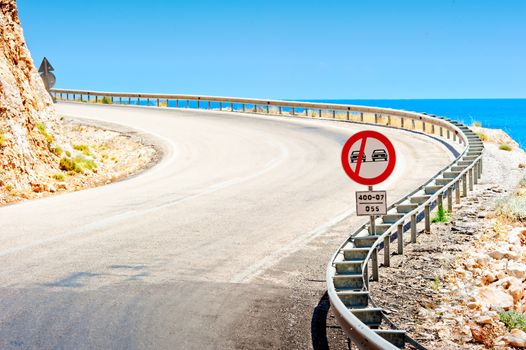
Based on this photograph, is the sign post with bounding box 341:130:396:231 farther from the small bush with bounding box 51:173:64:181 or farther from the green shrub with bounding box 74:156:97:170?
the green shrub with bounding box 74:156:97:170

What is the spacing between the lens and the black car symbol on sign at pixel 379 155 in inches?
340

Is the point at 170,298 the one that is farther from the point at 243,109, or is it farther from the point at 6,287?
the point at 243,109

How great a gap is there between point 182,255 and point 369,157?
9.37 ft

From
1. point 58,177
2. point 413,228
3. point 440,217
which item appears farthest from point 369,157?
point 58,177

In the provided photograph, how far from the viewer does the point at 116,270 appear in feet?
28.5

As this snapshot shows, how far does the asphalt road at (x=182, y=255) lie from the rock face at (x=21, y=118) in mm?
1808

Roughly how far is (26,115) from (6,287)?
11026 millimetres

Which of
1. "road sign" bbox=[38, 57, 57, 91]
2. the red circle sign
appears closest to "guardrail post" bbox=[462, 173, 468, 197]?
the red circle sign

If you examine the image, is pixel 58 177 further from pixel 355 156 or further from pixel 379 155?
pixel 379 155

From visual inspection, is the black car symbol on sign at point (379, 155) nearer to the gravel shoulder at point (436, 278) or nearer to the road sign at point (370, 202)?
the road sign at point (370, 202)

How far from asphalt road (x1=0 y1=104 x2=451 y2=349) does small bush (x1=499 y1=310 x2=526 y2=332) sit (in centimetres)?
196

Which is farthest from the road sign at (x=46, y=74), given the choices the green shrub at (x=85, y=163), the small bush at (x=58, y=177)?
the small bush at (x=58, y=177)

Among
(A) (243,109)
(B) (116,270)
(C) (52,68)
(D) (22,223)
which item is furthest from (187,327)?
(A) (243,109)

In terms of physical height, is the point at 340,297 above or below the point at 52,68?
below
